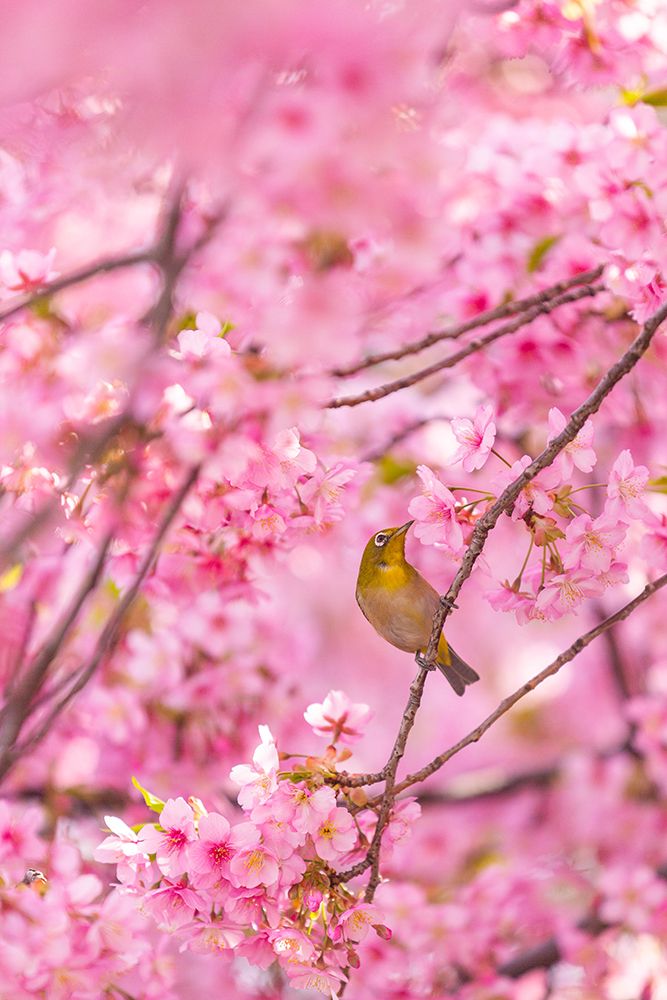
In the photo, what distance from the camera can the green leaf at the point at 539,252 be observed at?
8.37 feet

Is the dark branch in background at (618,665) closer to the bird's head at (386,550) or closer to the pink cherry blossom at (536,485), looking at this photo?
the bird's head at (386,550)

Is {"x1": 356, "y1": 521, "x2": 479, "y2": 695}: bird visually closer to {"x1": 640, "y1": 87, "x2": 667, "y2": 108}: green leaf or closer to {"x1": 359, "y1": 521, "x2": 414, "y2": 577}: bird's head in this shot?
{"x1": 359, "y1": 521, "x2": 414, "y2": 577}: bird's head

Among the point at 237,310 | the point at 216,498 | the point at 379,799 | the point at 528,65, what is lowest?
the point at 379,799

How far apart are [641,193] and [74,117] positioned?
41.4 inches

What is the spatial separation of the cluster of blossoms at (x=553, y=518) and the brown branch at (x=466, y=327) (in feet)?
1.22

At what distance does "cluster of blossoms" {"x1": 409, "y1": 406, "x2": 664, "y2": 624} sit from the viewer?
1.61m

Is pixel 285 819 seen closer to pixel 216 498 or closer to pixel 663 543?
pixel 216 498

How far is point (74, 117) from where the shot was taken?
165cm

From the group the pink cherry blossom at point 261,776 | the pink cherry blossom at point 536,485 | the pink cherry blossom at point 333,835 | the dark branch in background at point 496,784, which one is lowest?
the pink cherry blossom at point 333,835

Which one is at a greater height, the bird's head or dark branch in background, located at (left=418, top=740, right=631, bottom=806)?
dark branch in background, located at (left=418, top=740, right=631, bottom=806)

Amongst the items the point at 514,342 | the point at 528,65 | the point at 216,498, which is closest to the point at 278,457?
the point at 216,498

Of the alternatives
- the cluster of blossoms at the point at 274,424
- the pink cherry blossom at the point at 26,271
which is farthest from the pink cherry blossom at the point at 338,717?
the pink cherry blossom at the point at 26,271

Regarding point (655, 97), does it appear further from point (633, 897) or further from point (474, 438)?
point (633, 897)

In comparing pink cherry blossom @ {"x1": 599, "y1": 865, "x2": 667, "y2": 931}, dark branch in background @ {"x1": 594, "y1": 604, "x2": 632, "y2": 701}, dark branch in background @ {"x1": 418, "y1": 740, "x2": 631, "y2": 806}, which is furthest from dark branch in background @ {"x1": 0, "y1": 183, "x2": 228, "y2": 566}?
dark branch in background @ {"x1": 594, "y1": 604, "x2": 632, "y2": 701}
